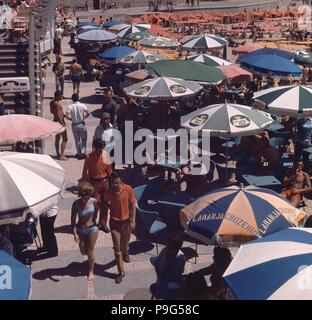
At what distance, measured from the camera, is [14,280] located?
514 centimetres

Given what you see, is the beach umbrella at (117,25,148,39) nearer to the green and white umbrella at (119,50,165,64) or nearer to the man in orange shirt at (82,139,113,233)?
the green and white umbrella at (119,50,165,64)

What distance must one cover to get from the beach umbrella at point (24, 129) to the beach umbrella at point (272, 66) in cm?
803

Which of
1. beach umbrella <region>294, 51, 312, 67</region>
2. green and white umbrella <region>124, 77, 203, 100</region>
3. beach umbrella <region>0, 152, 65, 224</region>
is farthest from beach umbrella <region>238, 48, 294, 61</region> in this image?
beach umbrella <region>0, 152, 65, 224</region>

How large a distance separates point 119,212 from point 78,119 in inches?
210

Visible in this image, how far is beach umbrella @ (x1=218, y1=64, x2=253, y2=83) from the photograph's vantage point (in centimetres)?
1583

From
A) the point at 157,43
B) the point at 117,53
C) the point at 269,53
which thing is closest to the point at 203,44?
the point at 157,43

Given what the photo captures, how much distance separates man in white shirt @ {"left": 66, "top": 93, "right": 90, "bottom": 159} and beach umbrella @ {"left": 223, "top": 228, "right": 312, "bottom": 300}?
7.56 metres

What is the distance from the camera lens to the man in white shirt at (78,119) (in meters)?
12.4

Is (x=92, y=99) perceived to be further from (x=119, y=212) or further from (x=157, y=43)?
(x=119, y=212)

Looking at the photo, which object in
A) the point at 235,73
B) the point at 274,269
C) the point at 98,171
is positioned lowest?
the point at 98,171
